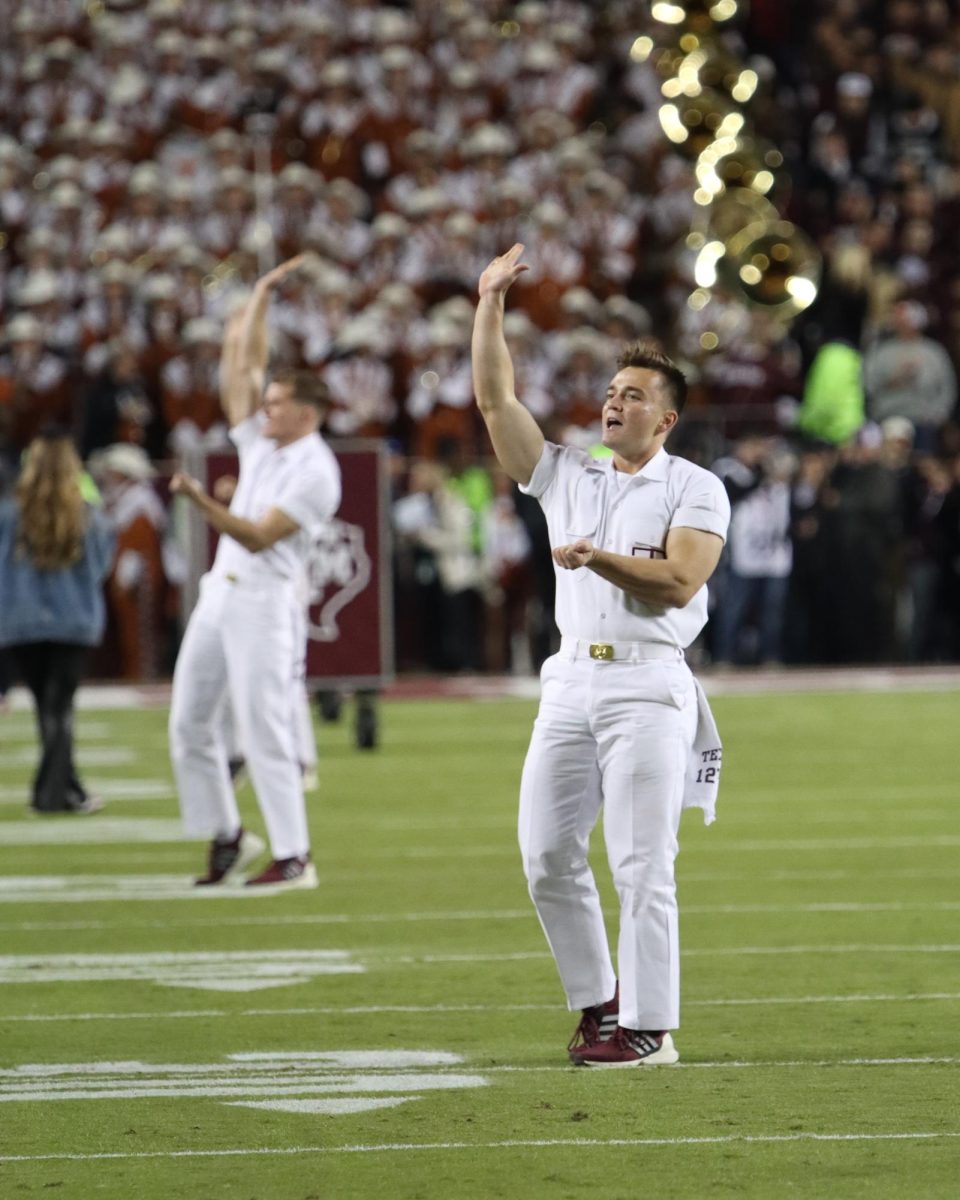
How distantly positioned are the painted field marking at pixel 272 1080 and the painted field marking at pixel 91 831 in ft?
17.6

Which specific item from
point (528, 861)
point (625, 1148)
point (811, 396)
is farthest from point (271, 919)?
point (811, 396)

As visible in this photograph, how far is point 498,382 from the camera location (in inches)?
278

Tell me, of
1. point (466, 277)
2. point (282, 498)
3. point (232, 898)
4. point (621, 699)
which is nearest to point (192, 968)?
point (232, 898)

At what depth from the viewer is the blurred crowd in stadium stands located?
74.1ft

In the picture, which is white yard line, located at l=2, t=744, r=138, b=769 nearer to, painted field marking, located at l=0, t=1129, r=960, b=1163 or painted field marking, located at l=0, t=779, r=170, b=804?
painted field marking, located at l=0, t=779, r=170, b=804

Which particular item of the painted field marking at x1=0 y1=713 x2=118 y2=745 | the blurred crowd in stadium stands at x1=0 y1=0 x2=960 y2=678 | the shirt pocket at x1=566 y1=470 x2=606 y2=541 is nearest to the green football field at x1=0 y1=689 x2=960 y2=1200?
the shirt pocket at x1=566 y1=470 x2=606 y2=541

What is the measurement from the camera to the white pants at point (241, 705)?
10.6m

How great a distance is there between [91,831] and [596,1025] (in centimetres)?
629

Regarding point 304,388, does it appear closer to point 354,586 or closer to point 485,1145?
point 485,1145

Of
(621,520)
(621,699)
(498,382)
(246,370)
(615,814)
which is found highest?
(246,370)

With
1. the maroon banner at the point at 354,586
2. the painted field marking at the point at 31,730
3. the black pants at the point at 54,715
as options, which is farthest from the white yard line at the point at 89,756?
the black pants at the point at 54,715

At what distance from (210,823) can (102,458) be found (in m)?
11.4

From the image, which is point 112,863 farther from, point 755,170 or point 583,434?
point 755,170

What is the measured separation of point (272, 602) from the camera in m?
10.6
